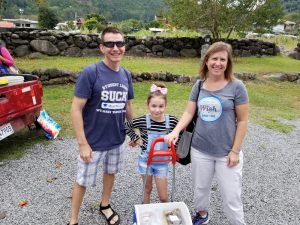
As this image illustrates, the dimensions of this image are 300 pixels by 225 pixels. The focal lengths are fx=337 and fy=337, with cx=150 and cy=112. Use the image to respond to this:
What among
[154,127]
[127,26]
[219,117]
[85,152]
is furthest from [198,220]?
[127,26]

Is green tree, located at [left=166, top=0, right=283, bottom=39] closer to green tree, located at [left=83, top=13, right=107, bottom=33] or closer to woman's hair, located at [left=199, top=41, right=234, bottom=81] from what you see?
green tree, located at [left=83, top=13, right=107, bottom=33]

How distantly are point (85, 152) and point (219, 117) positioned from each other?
1065mm

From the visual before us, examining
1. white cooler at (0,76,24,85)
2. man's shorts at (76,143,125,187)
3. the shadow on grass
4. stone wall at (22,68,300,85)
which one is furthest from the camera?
stone wall at (22,68,300,85)

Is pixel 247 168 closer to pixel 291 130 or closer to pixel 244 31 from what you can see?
pixel 291 130

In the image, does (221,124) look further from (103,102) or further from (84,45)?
(84,45)

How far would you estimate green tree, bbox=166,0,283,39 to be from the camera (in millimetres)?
14531

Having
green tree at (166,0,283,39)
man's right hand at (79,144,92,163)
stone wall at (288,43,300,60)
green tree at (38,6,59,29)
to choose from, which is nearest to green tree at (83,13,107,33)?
green tree at (166,0,283,39)

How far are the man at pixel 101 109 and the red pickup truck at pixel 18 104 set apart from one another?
1898 mm

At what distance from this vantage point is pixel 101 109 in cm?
266

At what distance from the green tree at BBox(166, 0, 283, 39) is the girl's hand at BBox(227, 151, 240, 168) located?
12.8 metres

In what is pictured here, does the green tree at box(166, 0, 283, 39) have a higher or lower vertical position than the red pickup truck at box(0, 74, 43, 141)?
higher

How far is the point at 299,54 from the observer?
17.9 m

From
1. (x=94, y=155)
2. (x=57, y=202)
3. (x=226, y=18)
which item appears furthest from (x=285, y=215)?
(x=226, y=18)

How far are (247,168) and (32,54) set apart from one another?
1032 centimetres
